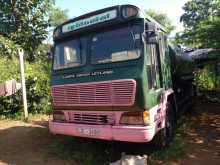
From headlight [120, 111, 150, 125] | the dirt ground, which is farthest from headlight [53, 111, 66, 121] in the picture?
headlight [120, 111, 150, 125]

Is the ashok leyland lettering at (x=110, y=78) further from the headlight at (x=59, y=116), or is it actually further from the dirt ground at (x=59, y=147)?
the dirt ground at (x=59, y=147)

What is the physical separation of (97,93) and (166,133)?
7.37ft

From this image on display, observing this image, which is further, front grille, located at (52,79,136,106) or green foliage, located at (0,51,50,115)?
green foliage, located at (0,51,50,115)

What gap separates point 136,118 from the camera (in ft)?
18.4

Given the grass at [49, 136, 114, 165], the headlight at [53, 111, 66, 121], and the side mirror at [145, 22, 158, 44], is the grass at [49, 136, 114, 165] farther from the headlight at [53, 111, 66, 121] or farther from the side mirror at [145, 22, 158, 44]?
the side mirror at [145, 22, 158, 44]

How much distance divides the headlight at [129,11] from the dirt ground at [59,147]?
9.98ft

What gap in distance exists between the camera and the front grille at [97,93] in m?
5.59

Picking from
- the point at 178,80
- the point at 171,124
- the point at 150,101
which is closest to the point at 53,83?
the point at 150,101

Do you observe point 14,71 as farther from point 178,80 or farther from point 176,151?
point 176,151

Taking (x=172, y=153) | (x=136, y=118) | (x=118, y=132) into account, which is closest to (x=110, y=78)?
(x=136, y=118)

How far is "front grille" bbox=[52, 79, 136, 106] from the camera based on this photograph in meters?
5.59

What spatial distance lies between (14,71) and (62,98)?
520 cm

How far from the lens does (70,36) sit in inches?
267

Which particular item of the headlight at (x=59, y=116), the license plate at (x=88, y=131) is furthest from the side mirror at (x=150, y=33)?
the headlight at (x=59, y=116)
